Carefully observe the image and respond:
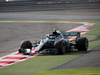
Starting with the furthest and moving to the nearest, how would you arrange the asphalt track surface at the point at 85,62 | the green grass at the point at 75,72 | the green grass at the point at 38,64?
the asphalt track surface at the point at 85,62 → the green grass at the point at 38,64 → the green grass at the point at 75,72

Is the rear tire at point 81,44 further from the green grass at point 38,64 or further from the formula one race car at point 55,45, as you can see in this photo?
the green grass at point 38,64

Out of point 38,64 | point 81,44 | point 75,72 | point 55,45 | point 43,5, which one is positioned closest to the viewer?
point 75,72

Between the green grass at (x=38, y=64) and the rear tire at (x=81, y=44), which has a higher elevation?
the rear tire at (x=81, y=44)

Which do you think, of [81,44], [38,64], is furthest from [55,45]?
[38,64]

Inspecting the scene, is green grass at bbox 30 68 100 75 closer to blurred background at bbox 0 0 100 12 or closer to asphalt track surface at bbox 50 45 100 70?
asphalt track surface at bbox 50 45 100 70

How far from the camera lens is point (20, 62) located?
1736 cm

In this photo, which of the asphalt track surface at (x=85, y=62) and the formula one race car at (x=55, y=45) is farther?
the formula one race car at (x=55, y=45)

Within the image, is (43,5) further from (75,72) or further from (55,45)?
(75,72)

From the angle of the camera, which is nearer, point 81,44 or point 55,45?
point 55,45

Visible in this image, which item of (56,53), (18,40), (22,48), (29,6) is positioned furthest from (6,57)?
(29,6)

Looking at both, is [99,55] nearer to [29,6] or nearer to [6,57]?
[6,57]

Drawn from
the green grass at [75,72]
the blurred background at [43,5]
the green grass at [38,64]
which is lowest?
the green grass at [75,72]

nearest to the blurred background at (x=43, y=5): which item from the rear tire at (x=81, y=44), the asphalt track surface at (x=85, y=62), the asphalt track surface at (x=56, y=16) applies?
the asphalt track surface at (x=56, y=16)

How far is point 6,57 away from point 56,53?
2649 mm
